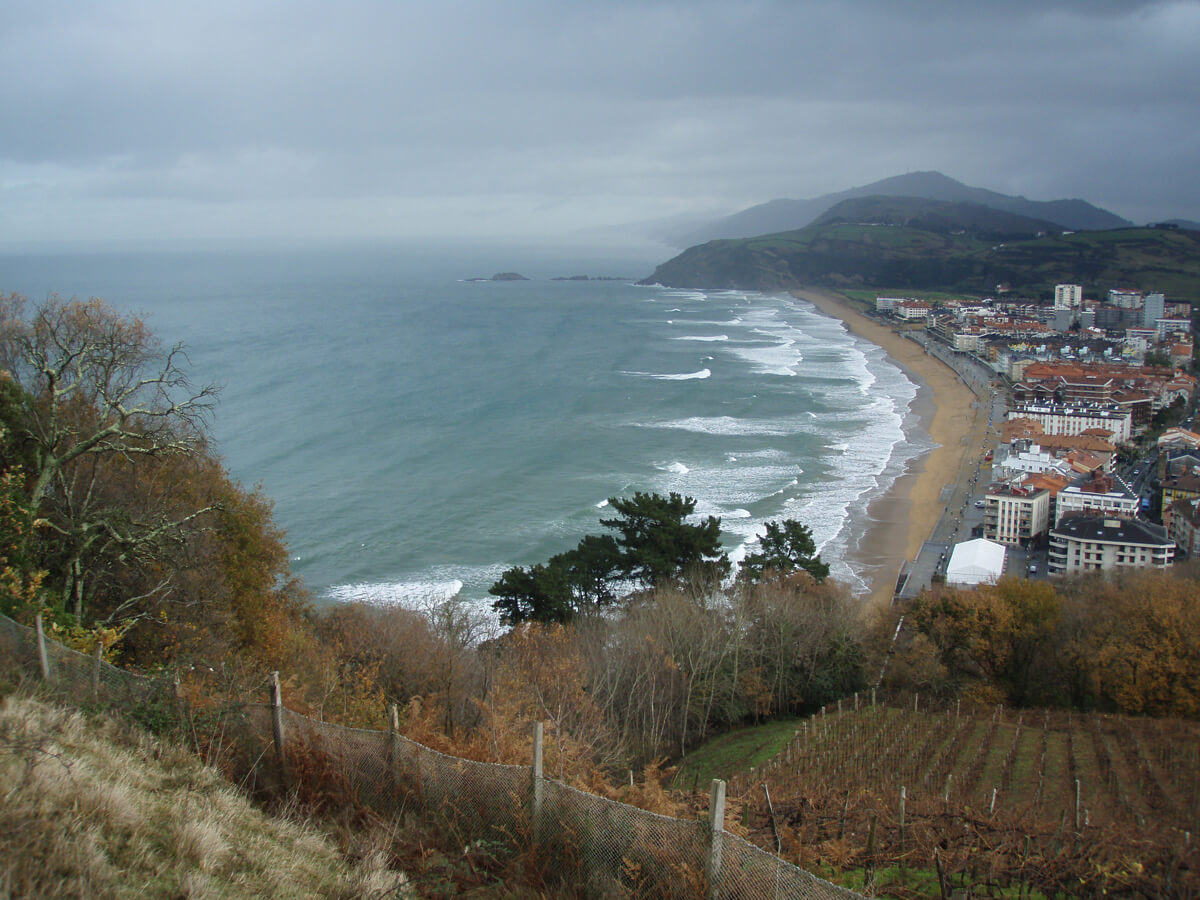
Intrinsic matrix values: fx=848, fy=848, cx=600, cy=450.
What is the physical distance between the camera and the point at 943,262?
14925 cm

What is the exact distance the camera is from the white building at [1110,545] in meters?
30.1

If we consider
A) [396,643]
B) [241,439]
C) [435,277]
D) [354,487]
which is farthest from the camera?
[435,277]

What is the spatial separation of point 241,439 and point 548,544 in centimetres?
1866

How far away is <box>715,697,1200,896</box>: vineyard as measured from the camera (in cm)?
616

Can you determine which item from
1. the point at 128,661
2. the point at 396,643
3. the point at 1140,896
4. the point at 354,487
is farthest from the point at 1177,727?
the point at 354,487

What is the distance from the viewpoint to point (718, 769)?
14219 mm

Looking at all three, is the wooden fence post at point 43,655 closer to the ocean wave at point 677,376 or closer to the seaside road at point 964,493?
the seaside road at point 964,493

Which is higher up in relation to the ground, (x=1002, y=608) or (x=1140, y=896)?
(x=1140, y=896)

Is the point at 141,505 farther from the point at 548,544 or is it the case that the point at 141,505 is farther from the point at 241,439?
the point at 241,439

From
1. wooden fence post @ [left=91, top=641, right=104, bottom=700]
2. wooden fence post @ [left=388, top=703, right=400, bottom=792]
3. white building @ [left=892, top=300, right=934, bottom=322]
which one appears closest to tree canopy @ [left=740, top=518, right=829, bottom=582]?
wooden fence post @ [left=388, top=703, right=400, bottom=792]

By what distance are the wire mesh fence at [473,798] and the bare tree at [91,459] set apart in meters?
3.51

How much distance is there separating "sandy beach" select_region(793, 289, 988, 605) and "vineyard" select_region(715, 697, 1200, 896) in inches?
393

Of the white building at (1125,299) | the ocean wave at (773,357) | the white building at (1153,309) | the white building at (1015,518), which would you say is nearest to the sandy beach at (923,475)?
the white building at (1015,518)

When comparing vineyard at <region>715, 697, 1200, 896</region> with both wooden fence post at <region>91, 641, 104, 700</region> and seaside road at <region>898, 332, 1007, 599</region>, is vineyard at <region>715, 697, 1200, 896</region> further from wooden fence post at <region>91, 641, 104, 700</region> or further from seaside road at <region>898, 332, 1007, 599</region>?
seaside road at <region>898, 332, 1007, 599</region>
